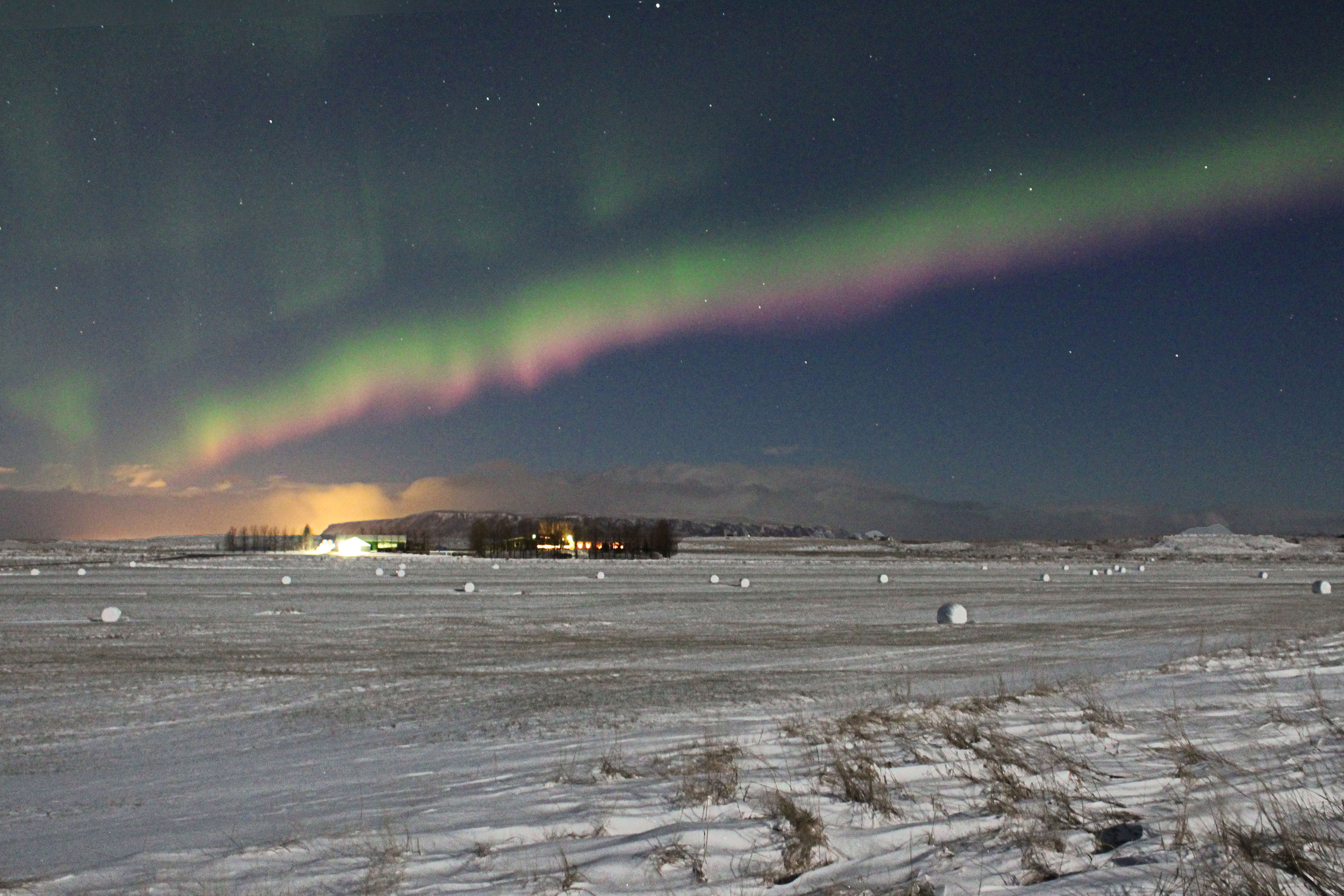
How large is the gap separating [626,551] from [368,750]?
6225 inches

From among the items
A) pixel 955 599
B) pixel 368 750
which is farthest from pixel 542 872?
pixel 955 599

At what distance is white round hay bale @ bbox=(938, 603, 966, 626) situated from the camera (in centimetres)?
3042

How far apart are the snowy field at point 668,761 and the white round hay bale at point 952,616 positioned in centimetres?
241

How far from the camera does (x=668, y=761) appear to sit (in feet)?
33.1

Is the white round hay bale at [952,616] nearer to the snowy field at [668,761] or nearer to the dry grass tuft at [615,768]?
the snowy field at [668,761]

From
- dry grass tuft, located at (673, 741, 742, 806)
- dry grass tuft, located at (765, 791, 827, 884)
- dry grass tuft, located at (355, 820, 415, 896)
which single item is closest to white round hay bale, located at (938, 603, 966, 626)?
dry grass tuft, located at (673, 741, 742, 806)

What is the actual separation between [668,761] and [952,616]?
886 inches

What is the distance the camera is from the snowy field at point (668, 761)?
21.2ft

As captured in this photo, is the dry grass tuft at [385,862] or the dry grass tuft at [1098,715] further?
the dry grass tuft at [1098,715]

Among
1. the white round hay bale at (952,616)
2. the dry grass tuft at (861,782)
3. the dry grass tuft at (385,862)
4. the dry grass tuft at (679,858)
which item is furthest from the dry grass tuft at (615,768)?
the white round hay bale at (952,616)

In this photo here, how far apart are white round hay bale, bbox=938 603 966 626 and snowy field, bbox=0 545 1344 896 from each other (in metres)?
2.41

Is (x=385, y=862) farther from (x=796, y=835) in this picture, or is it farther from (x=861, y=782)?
(x=861, y=782)

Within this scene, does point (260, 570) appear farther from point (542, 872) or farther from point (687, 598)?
point (542, 872)

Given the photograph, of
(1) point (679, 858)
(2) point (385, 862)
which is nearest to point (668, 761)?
(1) point (679, 858)
